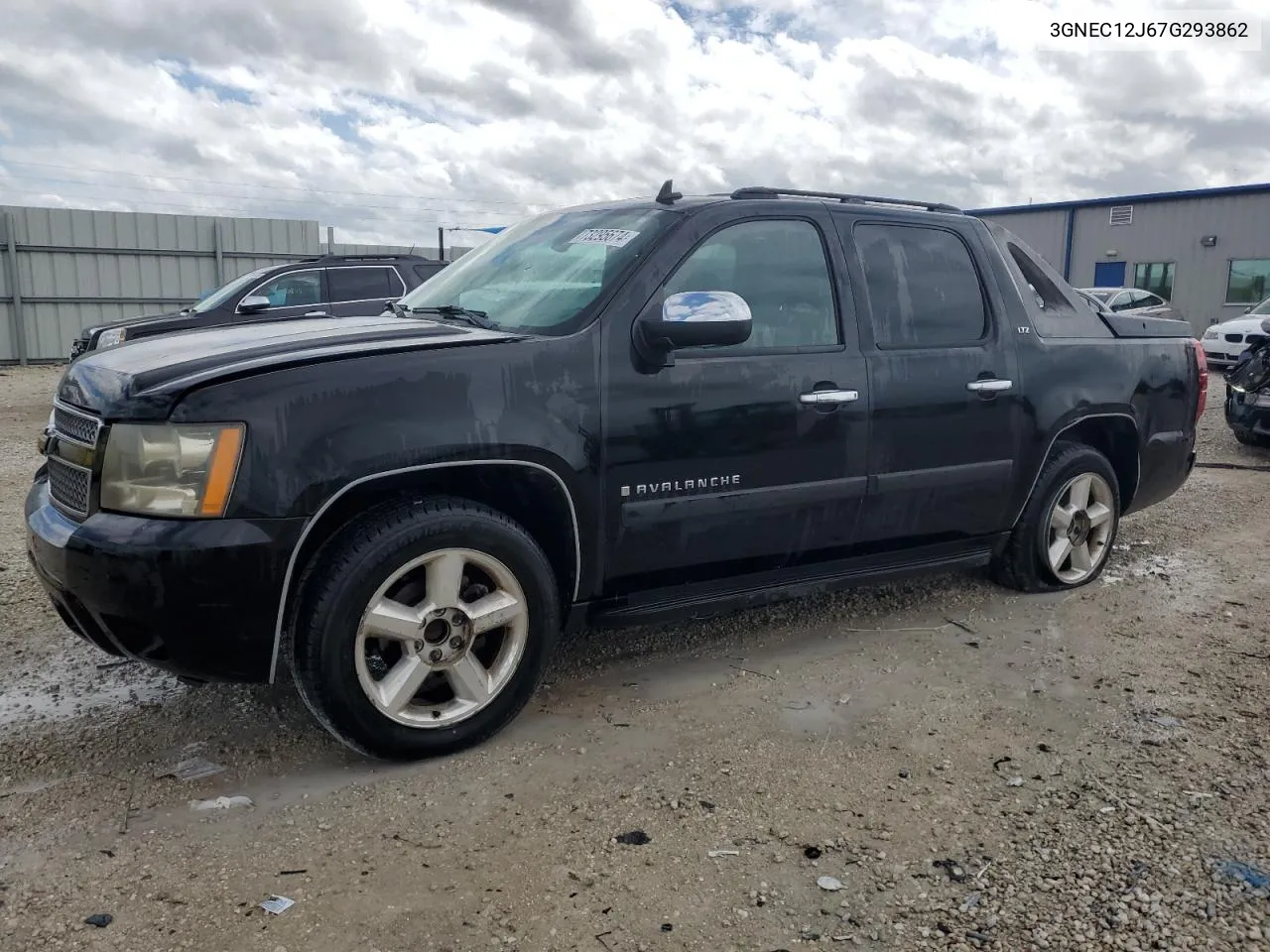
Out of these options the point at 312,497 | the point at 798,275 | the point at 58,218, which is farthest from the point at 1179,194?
the point at 312,497

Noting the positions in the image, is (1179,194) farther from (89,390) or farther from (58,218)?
(89,390)

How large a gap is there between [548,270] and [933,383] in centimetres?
157

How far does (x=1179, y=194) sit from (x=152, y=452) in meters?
32.4

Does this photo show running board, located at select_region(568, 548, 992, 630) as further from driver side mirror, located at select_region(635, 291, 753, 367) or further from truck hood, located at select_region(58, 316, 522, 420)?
truck hood, located at select_region(58, 316, 522, 420)

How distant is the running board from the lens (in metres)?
3.45

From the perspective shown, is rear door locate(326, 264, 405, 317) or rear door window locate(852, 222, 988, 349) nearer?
rear door window locate(852, 222, 988, 349)

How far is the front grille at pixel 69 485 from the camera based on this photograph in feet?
9.34

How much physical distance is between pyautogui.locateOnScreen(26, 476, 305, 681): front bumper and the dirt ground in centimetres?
43

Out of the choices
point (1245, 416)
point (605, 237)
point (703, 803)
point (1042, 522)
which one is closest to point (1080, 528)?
point (1042, 522)

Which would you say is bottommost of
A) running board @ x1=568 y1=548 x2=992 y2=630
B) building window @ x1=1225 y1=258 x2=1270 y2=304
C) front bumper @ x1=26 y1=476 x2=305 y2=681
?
running board @ x1=568 y1=548 x2=992 y2=630

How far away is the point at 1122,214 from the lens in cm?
3092

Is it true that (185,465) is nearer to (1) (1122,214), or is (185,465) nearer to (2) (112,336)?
(2) (112,336)

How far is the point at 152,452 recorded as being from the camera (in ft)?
8.81

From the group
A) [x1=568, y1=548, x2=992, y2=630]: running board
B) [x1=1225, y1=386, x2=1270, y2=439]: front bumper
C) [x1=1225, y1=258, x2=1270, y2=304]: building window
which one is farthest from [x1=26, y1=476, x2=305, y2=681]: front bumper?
[x1=1225, y1=258, x2=1270, y2=304]: building window
